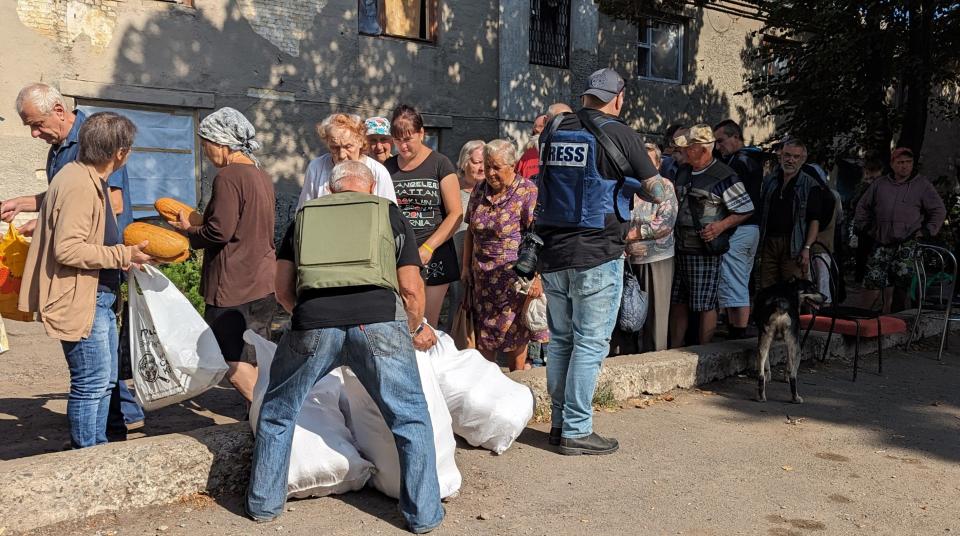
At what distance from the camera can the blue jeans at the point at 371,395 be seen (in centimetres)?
354

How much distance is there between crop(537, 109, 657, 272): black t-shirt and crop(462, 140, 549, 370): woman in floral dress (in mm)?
822

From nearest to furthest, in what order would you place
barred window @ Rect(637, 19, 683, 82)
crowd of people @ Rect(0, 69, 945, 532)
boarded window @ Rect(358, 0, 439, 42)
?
crowd of people @ Rect(0, 69, 945, 532), boarded window @ Rect(358, 0, 439, 42), barred window @ Rect(637, 19, 683, 82)

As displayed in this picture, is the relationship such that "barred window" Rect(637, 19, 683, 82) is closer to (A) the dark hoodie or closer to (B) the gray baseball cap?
(A) the dark hoodie

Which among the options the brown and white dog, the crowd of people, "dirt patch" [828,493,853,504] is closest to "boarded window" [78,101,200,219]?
the crowd of people

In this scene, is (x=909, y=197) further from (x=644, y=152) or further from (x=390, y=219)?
(x=390, y=219)

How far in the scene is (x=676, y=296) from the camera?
694 centimetres

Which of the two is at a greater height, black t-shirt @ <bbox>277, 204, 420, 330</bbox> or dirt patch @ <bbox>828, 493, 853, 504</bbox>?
black t-shirt @ <bbox>277, 204, 420, 330</bbox>

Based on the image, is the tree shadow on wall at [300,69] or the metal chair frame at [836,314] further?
the tree shadow on wall at [300,69]

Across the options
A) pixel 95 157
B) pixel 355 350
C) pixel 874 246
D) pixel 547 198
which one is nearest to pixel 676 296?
pixel 547 198

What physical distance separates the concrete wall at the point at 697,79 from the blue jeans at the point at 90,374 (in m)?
12.8

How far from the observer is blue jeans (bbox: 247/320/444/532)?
354 cm

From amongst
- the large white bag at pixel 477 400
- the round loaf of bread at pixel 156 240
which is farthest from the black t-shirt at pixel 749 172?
the round loaf of bread at pixel 156 240

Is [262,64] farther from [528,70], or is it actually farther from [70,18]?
[528,70]

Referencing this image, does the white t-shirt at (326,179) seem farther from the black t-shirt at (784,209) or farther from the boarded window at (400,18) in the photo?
the boarded window at (400,18)
